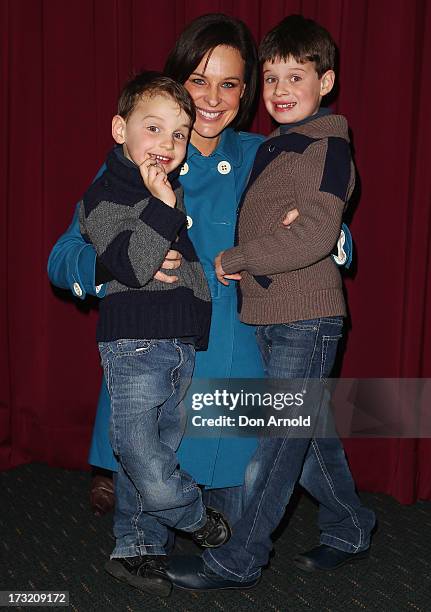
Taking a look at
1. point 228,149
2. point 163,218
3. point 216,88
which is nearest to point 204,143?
point 228,149

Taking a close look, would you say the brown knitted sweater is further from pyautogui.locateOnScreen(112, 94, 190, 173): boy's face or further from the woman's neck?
pyautogui.locateOnScreen(112, 94, 190, 173): boy's face

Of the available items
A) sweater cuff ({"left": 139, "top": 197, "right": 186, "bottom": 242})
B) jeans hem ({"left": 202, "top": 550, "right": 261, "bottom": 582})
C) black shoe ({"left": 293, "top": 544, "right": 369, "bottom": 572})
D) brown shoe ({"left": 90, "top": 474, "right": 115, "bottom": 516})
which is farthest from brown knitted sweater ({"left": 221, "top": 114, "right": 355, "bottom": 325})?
brown shoe ({"left": 90, "top": 474, "right": 115, "bottom": 516})

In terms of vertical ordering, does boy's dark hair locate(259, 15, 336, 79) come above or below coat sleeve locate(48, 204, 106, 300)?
above

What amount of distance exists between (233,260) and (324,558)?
1009 mm

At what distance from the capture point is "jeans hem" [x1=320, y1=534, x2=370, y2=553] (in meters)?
2.37

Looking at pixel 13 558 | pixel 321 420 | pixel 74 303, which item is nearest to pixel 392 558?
pixel 321 420

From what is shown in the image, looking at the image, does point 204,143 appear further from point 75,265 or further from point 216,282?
point 75,265

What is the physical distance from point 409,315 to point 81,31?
1718 mm

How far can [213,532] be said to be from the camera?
208 centimetres

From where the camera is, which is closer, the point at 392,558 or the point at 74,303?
the point at 392,558

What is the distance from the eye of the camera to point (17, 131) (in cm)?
319

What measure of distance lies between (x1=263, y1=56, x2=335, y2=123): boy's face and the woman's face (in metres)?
0.09

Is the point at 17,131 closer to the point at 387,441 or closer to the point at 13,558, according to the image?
the point at 13,558

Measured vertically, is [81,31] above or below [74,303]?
above
